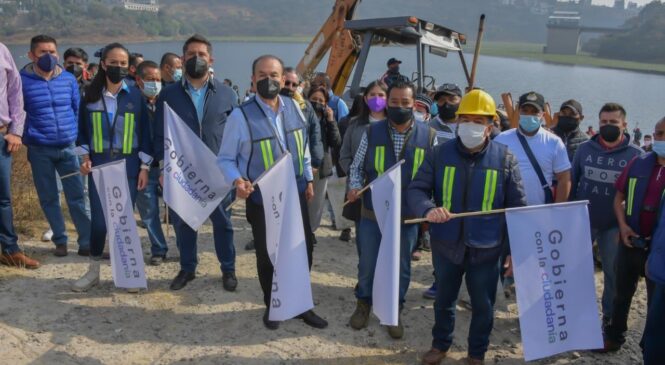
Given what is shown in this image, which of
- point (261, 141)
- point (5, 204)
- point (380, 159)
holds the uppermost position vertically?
point (261, 141)

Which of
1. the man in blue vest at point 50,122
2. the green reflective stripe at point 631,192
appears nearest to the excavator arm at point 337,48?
the man in blue vest at point 50,122

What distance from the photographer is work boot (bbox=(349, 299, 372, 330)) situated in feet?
14.8

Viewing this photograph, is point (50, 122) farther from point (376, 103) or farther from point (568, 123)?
point (568, 123)

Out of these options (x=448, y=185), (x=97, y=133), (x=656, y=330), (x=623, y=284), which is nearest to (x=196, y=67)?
(x=97, y=133)

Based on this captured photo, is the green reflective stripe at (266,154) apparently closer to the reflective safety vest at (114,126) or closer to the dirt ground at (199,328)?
the dirt ground at (199,328)

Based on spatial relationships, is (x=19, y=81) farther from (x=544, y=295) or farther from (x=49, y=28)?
(x=49, y=28)

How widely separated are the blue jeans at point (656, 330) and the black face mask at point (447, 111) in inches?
95.9

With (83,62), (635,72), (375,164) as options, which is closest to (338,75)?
(83,62)

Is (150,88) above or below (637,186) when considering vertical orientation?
above

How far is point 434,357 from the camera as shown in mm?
4004

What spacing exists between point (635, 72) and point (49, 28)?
9144 centimetres

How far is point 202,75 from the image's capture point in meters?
4.62

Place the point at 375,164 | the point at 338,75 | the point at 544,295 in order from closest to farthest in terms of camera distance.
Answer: the point at 544,295 → the point at 375,164 → the point at 338,75

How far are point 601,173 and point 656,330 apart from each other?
52.6 inches
